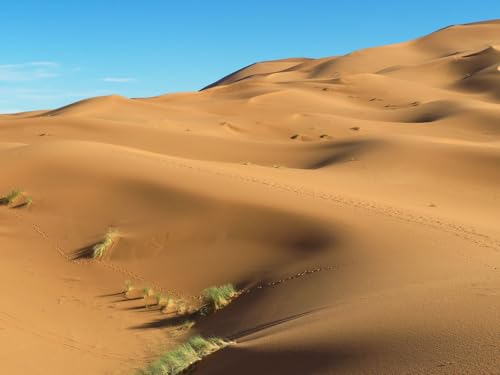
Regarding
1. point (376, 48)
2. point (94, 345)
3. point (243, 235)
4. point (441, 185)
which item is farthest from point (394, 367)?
point (376, 48)

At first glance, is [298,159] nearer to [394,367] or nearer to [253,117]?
[253,117]

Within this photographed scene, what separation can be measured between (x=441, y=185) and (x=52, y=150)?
10825mm

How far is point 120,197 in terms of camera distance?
486 inches

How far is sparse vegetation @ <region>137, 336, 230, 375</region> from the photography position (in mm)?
5457

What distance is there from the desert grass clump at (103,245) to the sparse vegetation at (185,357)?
4499mm

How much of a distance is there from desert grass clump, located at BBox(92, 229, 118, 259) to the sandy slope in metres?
0.18

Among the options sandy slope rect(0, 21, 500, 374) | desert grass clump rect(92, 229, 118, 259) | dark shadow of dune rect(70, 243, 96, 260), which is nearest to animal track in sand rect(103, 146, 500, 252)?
sandy slope rect(0, 21, 500, 374)

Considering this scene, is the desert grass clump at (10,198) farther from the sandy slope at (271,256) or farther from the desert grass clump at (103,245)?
the desert grass clump at (103,245)

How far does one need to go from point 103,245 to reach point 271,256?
3227mm

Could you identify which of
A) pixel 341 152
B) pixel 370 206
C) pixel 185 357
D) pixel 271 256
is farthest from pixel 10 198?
pixel 341 152

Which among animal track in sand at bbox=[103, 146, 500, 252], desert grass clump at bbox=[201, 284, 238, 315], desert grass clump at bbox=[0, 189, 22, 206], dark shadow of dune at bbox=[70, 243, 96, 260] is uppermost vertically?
desert grass clump at bbox=[0, 189, 22, 206]

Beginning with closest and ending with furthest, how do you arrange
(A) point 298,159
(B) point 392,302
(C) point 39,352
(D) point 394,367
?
(D) point 394,367 → (B) point 392,302 → (C) point 39,352 → (A) point 298,159

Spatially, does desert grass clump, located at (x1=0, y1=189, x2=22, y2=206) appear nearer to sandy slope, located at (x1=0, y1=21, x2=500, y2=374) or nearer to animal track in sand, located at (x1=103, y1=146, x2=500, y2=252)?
sandy slope, located at (x1=0, y1=21, x2=500, y2=374)

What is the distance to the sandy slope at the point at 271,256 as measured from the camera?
15.3ft
